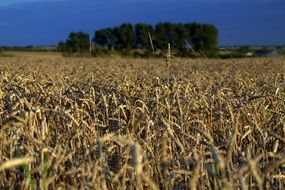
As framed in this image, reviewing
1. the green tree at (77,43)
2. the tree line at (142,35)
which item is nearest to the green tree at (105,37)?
the tree line at (142,35)

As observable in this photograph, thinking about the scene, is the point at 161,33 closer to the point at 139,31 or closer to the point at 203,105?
the point at 139,31

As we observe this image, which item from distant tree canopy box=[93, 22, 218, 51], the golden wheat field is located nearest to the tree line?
distant tree canopy box=[93, 22, 218, 51]

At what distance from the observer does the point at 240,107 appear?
491 centimetres

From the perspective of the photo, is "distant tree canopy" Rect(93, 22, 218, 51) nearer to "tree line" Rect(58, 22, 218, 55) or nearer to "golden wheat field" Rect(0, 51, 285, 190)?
"tree line" Rect(58, 22, 218, 55)

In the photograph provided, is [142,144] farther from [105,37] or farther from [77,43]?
[105,37]

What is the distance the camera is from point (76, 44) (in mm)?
52531

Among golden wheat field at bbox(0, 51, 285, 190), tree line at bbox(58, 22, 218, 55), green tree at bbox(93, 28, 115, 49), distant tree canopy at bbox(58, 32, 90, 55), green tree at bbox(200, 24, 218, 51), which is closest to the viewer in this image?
golden wheat field at bbox(0, 51, 285, 190)

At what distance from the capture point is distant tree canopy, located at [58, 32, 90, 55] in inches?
1905

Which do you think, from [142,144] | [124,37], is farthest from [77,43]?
[142,144]

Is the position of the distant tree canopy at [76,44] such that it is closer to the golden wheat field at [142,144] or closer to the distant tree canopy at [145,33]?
the distant tree canopy at [145,33]

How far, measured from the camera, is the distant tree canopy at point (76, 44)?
159ft

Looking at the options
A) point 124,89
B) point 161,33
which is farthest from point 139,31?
point 124,89

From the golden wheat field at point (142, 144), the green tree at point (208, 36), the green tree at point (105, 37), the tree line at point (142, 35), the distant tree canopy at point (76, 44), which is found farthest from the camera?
the green tree at point (208, 36)

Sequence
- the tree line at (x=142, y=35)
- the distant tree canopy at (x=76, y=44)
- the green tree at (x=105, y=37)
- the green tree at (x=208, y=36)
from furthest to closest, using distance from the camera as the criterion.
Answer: the green tree at (x=208, y=36) → the green tree at (x=105, y=37) → the tree line at (x=142, y=35) → the distant tree canopy at (x=76, y=44)
